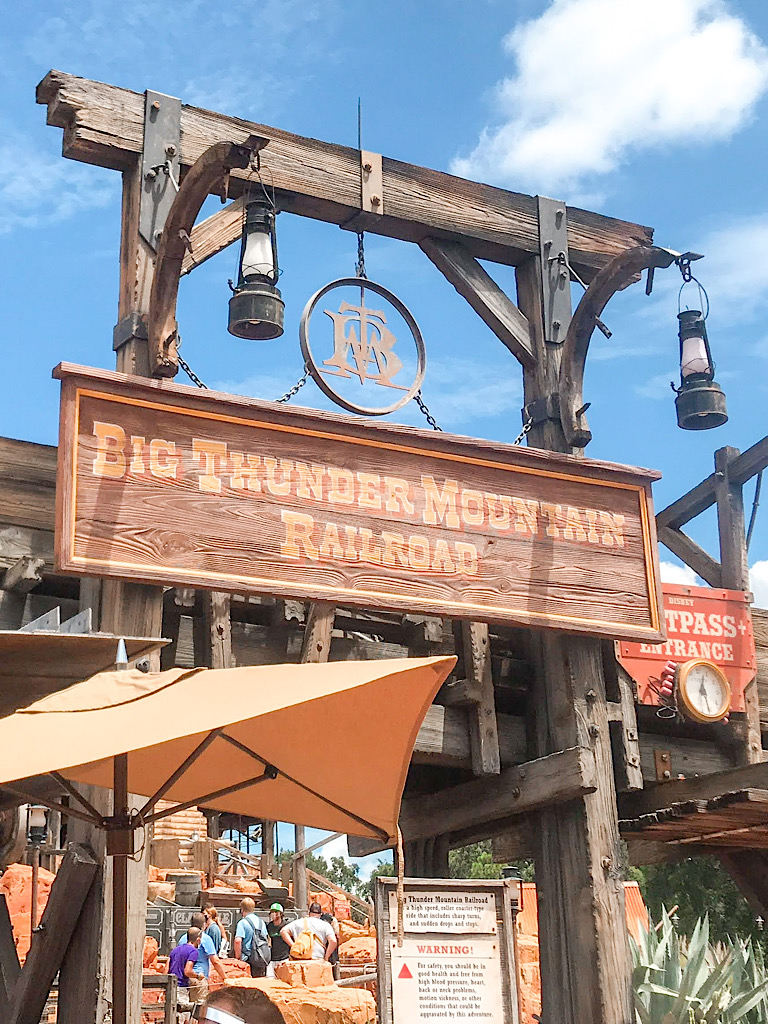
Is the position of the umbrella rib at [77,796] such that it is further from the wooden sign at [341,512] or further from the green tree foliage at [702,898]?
the green tree foliage at [702,898]

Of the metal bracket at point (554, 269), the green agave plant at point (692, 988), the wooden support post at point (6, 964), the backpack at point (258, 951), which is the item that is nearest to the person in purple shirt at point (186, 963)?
the backpack at point (258, 951)

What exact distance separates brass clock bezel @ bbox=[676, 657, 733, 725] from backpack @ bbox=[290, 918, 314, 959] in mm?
6639

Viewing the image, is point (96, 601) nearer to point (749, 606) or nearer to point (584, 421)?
point (584, 421)

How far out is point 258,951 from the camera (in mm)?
14430

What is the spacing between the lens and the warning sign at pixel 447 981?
232 inches

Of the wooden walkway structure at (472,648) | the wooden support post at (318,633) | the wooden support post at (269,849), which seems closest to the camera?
the wooden walkway structure at (472,648)

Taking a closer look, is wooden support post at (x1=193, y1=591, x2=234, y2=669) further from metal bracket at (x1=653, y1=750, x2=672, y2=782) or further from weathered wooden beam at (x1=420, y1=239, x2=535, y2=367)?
metal bracket at (x1=653, y1=750, x2=672, y2=782)

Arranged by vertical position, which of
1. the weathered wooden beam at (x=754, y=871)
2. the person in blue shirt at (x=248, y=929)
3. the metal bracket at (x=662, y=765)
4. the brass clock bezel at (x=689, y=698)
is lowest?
the person in blue shirt at (x=248, y=929)

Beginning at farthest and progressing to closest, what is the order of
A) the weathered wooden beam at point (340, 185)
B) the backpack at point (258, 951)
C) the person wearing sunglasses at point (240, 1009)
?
the backpack at point (258, 951), the weathered wooden beam at point (340, 185), the person wearing sunglasses at point (240, 1009)

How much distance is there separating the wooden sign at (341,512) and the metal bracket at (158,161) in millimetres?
1180

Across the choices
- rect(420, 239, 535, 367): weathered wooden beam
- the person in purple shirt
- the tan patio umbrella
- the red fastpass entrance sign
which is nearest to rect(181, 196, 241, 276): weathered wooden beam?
rect(420, 239, 535, 367): weathered wooden beam

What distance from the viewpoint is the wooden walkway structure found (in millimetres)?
7258

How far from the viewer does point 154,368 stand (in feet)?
23.9

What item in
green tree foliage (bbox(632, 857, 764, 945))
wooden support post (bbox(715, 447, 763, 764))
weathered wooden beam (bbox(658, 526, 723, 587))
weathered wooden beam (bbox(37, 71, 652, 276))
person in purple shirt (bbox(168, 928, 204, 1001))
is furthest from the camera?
green tree foliage (bbox(632, 857, 764, 945))
